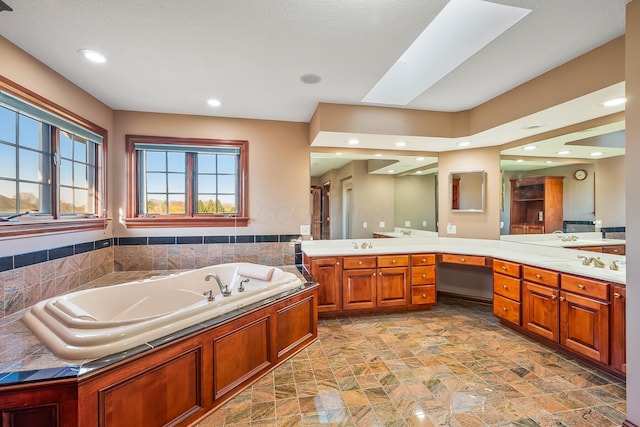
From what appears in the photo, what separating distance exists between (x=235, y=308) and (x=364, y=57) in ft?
7.08

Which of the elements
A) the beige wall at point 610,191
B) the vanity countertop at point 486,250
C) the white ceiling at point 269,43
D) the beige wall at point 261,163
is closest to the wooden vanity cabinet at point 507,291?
the vanity countertop at point 486,250

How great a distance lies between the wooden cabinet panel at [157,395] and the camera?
138 cm

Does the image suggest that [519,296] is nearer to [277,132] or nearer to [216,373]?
[216,373]

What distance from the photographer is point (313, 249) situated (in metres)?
3.77

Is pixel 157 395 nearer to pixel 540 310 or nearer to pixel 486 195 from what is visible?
pixel 540 310

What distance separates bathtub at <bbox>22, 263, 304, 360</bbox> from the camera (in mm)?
1476

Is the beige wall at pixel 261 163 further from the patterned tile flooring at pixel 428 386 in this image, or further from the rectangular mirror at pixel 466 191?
the rectangular mirror at pixel 466 191

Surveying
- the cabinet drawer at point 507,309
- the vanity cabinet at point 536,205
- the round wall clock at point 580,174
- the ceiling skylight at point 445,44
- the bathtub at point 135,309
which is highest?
the ceiling skylight at point 445,44

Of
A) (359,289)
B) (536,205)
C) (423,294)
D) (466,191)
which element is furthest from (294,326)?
(536,205)

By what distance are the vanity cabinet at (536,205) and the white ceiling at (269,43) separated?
85cm

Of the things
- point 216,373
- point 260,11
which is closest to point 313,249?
point 216,373

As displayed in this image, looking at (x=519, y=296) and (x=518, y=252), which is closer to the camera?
(x=519, y=296)

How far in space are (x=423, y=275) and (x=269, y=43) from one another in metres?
3.08

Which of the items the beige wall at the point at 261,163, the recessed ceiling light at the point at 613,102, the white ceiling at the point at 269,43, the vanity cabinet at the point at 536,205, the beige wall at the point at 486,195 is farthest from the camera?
the beige wall at the point at 486,195
